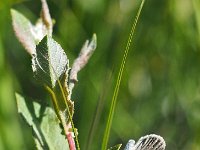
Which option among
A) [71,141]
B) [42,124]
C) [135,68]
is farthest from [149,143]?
[135,68]

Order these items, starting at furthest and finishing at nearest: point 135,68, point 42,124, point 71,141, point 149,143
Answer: point 135,68
point 42,124
point 71,141
point 149,143

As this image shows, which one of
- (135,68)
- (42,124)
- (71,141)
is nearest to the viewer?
(71,141)

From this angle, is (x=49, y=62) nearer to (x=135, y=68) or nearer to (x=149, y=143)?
(x=149, y=143)

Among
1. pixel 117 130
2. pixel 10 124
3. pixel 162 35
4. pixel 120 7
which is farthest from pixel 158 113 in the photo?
pixel 10 124

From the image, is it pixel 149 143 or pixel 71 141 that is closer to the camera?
pixel 149 143

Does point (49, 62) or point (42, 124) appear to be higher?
point (49, 62)
